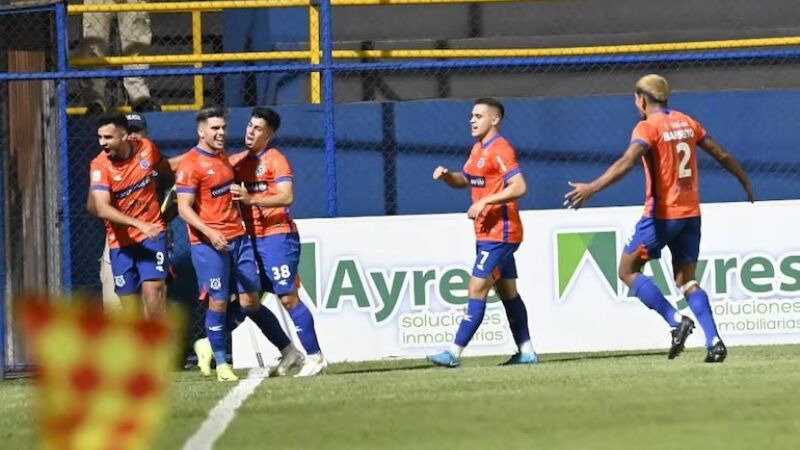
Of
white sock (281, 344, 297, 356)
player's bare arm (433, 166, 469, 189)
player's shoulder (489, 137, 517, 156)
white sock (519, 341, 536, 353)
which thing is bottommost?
white sock (519, 341, 536, 353)

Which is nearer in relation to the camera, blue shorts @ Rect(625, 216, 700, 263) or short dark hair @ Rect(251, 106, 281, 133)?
blue shorts @ Rect(625, 216, 700, 263)

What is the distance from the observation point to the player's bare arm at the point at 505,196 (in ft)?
40.8

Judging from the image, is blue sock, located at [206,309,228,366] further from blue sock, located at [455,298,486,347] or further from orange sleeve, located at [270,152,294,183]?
blue sock, located at [455,298,486,347]

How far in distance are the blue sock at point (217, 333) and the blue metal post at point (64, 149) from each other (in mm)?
2279

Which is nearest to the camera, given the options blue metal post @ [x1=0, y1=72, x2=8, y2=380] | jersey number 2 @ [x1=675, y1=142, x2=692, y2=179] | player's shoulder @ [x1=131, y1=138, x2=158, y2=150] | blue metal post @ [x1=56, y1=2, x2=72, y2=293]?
jersey number 2 @ [x1=675, y1=142, x2=692, y2=179]

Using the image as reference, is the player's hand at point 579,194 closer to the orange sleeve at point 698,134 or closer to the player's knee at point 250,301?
the orange sleeve at point 698,134

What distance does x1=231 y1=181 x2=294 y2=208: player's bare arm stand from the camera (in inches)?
491

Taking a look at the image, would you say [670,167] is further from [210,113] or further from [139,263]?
[139,263]

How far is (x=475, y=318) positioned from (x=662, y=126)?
195 centimetres

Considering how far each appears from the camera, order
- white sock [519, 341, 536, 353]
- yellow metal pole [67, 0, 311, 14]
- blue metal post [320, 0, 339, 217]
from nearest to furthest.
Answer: white sock [519, 341, 536, 353] < blue metal post [320, 0, 339, 217] < yellow metal pole [67, 0, 311, 14]

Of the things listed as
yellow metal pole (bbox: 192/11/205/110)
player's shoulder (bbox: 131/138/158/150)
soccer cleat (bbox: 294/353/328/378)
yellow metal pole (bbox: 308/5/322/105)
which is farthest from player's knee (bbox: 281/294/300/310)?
yellow metal pole (bbox: 192/11/205/110)

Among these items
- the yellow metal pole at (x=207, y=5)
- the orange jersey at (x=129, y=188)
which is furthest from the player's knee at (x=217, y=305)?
the yellow metal pole at (x=207, y=5)

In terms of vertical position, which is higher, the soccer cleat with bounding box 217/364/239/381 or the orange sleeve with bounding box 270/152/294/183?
the orange sleeve with bounding box 270/152/294/183

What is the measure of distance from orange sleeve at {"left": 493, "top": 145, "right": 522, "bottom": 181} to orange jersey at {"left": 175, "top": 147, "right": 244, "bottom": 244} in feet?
6.17
